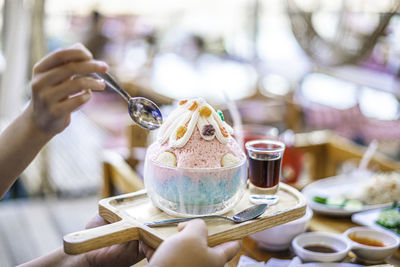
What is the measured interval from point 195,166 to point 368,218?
2.55 ft

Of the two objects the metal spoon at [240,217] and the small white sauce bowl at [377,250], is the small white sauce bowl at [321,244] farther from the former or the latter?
the metal spoon at [240,217]

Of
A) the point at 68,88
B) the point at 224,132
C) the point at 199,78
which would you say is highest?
the point at 68,88

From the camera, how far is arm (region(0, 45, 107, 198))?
0.83 metres

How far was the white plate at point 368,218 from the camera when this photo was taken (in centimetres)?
136

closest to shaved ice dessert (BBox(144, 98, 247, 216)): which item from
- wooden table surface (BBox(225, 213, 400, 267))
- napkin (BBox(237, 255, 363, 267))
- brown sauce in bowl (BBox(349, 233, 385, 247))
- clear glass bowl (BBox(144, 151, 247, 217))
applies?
clear glass bowl (BBox(144, 151, 247, 217))

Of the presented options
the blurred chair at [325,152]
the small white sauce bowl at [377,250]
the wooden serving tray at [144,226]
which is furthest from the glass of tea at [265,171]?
the blurred chair at [325,152]

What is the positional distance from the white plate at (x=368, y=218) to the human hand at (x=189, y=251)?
0.73 m

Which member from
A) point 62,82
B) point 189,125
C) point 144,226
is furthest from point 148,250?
point 62,82

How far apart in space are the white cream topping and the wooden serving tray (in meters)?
0.16

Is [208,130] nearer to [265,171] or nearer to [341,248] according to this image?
[265,171]

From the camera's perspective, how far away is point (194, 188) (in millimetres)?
887

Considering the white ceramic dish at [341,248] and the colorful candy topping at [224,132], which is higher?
the colorful candy topping at [224,132]

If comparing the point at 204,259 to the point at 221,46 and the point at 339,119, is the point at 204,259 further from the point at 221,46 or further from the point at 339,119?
the point at 221,46

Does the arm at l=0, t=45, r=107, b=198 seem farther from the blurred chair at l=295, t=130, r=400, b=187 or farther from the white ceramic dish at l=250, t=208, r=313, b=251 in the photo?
the blurred chair at l=295, t=130, r=400, b=187
